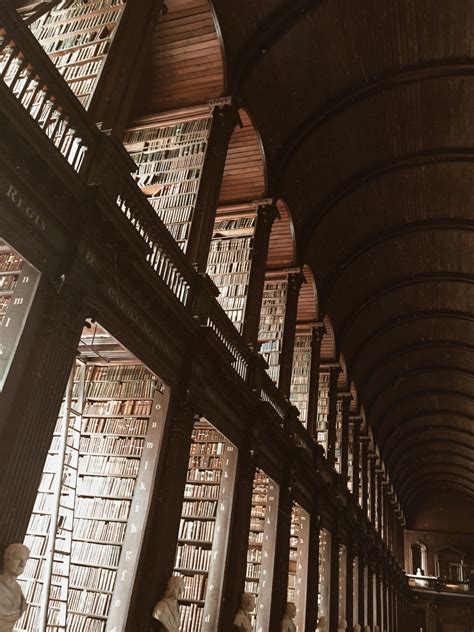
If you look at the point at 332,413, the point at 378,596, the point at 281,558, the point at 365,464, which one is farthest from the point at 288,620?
the point at 378,596

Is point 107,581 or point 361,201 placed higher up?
point 361,201

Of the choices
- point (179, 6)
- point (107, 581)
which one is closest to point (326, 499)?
point (107, 581)

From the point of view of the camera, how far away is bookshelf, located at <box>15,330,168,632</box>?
18.0 ft

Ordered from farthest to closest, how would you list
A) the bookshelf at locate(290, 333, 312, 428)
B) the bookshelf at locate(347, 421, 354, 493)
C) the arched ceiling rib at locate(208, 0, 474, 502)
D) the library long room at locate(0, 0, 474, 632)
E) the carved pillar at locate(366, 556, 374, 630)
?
the carved pillar at locate(366, 556, 374, 630) → the bookshelf at locate(347, 421, 354, 493) → the bookshelf at locate(290, 333, 312, 428) → the arched ceiling rib at locate(208, 0, 474, 502) → the library long room at locate(0, 0, 474, 632)

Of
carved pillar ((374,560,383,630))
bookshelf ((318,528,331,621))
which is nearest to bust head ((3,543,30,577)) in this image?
bookshelf ((318,528,331,621))

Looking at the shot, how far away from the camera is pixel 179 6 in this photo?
750 cm

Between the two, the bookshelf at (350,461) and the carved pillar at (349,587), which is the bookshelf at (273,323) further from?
the bookshelf at (350,461)

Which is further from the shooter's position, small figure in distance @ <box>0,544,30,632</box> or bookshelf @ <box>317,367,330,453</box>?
bookshelf @ <box>317,367,330,453</box>

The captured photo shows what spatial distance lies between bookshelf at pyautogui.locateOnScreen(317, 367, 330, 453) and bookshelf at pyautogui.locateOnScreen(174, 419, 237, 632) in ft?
19.0

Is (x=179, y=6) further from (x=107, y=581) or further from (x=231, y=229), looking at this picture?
(x=107, y=581)

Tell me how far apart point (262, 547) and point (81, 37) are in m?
6.86

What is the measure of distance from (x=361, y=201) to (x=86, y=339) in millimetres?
7618

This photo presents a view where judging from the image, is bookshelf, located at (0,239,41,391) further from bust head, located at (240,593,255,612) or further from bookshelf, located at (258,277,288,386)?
bookshelf, located at (258,277,288,386)

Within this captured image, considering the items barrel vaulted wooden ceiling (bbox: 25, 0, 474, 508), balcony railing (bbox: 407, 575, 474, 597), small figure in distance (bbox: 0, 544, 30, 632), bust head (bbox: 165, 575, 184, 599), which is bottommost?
small figure in distance (bbox: 0, 544, 30, 632)
